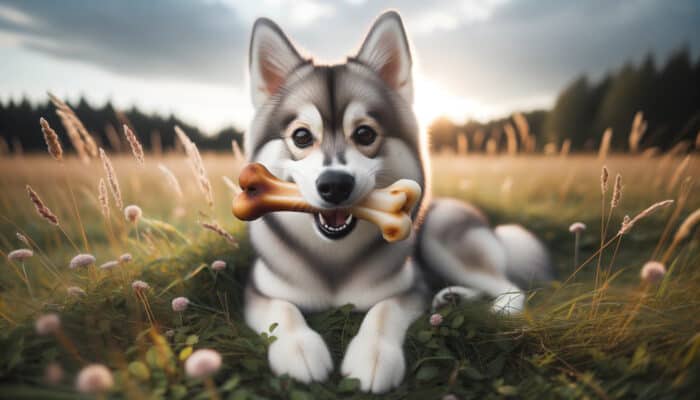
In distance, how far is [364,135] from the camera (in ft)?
6.46

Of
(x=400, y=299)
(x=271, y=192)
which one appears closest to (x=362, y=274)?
(x=400, y=299)

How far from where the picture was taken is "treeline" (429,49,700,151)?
2109 cm

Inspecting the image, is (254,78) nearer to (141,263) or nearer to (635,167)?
(141,263)

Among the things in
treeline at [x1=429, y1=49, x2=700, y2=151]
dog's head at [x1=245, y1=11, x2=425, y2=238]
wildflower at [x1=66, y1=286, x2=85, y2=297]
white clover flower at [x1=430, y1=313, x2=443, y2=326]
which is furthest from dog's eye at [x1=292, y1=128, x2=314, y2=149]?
treeline at [x1=429, y1=49, x2=700, y2=151]

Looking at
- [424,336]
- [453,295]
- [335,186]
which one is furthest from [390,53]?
[424,336]

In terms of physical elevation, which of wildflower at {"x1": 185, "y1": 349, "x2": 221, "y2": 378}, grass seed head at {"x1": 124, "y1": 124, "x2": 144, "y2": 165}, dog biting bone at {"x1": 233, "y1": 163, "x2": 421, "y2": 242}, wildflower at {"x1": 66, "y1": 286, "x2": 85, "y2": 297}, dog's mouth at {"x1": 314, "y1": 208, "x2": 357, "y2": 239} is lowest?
wildflower at {"x1": 66, "y1": 286, "x2": 85, "y2": 297}

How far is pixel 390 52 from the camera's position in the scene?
2158mm

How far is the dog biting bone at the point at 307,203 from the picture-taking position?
177cm

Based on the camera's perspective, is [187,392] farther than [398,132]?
No

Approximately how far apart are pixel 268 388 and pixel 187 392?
325mm

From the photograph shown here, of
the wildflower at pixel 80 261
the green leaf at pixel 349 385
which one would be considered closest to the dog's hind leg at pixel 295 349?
the green leaf at pixel 349 385

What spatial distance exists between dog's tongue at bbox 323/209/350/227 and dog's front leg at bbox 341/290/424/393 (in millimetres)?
509

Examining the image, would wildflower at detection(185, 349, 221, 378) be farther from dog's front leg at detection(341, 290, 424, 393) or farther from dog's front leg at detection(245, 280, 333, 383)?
dog's front leg at detection(341, 290, 424, 393)

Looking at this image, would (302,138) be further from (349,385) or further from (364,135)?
(349,385)
